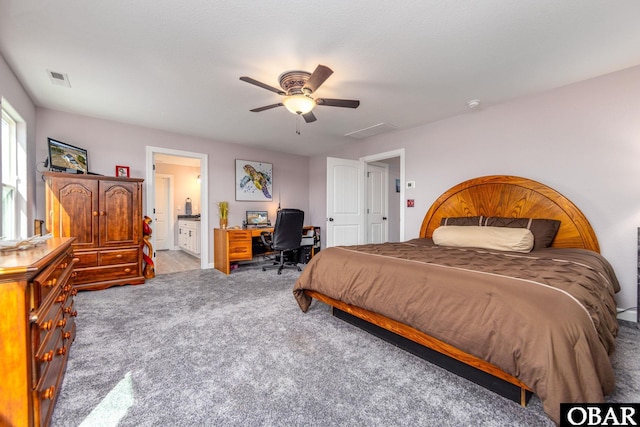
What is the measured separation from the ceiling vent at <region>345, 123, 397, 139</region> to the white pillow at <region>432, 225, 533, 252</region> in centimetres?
185

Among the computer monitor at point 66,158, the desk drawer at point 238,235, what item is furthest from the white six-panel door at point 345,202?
the computer monitor at point 66,158

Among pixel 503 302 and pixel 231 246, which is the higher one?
pixel 503 302

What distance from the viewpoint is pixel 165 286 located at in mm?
3600

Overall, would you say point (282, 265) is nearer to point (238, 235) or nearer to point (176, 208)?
point (238, 235)

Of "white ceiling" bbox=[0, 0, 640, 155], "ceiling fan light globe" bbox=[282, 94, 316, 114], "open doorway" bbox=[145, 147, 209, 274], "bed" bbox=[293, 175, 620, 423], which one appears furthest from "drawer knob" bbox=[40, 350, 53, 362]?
"open doorway" bbox=[145, 147, 209, 274]

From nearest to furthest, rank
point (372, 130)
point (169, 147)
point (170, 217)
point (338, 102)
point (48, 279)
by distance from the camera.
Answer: point (48, 279) → point (338, 102) → point (372, 130) → point (169, 147) → point (170, 217)

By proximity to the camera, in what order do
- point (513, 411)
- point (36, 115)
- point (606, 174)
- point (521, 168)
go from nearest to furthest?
point (513, 411) < point (606, 174) < point (521, 168) < point (36, 115)

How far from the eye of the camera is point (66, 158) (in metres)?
3.38

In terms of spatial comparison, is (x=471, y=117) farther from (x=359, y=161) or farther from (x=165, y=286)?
(x=165, y=286)

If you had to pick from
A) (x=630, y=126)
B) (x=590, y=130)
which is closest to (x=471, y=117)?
(x=590, y=130)

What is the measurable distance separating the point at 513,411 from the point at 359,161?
3998mm

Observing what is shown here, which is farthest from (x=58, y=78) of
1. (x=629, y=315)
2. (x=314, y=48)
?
(x=629, y=315)

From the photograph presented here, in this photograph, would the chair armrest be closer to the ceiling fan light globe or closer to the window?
the ceiling fan light globe

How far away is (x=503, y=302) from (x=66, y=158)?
479cm
